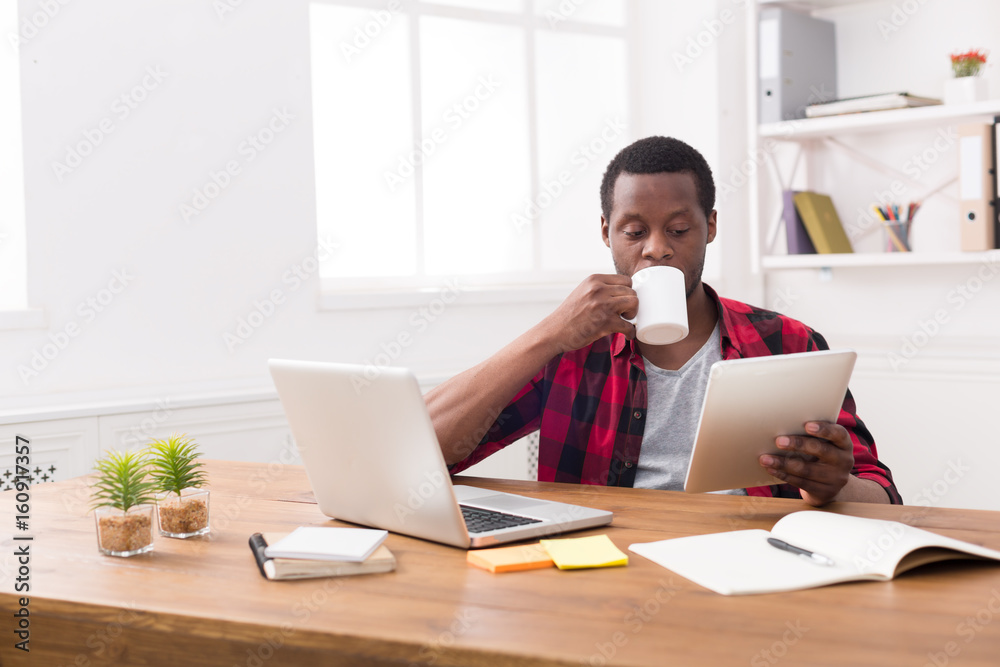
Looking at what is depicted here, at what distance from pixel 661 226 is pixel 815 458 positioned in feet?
1.81

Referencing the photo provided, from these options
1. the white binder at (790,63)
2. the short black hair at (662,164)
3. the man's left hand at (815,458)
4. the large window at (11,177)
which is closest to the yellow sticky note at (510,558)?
the man's left hand at (815,458)

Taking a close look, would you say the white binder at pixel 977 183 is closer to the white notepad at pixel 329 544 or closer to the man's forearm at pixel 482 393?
the man's forearm at pixel 482 393

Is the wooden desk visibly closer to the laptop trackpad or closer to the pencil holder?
the laptop trackpad

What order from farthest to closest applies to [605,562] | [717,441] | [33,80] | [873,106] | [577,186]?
[577,186] < [873,106] < [33,80] < [717,441] < [605,562]

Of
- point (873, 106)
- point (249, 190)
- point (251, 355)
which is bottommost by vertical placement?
point (251, 355)

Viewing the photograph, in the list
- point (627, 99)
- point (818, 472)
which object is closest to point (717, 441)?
point (818, 472)

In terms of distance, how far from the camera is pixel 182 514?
4.11ft

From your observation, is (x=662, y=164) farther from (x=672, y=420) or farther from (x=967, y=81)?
(x=967, y=81)

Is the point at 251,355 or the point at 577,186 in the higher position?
the point at 577,186

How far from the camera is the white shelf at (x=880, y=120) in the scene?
8.85 feet

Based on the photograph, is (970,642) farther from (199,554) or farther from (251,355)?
(251,355)

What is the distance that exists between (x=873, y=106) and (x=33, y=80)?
2331 mm

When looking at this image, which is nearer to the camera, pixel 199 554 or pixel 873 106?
pixel 199 554

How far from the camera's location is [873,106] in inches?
112
